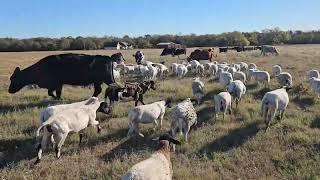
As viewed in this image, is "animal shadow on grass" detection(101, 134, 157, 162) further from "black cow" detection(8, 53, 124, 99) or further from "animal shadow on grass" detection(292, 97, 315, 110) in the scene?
"animal shadow on grass" detection(292, 97, 315, 110)

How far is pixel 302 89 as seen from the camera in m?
21.7

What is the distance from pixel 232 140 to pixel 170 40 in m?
89.5

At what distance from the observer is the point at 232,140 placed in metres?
14.4

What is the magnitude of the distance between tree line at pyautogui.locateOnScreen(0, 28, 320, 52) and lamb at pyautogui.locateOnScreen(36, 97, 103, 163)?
7121cm

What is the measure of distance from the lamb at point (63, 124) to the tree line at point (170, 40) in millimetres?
71212

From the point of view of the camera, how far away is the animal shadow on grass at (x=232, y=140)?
45.0ft

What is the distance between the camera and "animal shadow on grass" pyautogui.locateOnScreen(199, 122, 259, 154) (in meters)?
13.7

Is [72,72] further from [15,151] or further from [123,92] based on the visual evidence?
[15,151]

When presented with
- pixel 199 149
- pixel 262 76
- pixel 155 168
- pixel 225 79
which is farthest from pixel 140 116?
pixel 262 76

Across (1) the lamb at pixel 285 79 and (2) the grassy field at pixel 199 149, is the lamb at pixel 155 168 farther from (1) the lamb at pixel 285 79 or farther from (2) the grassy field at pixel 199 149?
(1) the lamb at pixel 285 79

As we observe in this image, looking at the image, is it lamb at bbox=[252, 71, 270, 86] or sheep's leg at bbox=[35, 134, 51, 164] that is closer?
sheep's leg at bbox=[35, 134, 51, 164]

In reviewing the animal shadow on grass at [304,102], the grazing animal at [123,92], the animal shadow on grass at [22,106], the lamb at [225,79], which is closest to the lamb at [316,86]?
the animal shadow on grass at [304,102]

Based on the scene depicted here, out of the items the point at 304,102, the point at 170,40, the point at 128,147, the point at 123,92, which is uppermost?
the point at 123,92

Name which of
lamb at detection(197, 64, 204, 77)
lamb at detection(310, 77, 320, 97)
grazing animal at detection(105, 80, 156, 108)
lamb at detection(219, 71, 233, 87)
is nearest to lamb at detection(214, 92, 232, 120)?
grazing animal at detection(105, 80, 156, 108)
